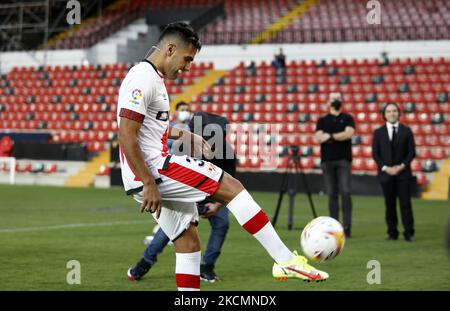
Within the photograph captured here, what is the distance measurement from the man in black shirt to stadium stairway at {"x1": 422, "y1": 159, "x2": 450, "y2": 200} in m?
10.3

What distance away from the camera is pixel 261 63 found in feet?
107

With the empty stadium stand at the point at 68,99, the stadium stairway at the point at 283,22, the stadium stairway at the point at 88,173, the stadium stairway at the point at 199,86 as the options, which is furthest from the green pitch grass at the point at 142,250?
the stadium stairway at the point at 283,22

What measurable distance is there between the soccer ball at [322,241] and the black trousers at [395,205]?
6764 millimetres

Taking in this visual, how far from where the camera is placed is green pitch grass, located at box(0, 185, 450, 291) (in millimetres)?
8438

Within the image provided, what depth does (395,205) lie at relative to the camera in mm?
12906

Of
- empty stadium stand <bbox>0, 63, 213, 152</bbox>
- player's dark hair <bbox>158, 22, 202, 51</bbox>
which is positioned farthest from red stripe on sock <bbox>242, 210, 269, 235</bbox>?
empty stadium stand <bbox>0, 63, 213, 152</bbox>

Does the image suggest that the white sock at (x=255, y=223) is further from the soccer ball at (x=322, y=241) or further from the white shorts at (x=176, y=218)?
the white shorts at (x=176, y=218)

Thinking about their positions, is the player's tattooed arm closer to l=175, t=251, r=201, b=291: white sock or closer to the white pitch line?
→ l=175, t=251, r=201, b=291: white sock

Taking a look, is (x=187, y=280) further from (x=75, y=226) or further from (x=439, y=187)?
(x=439, y=187)

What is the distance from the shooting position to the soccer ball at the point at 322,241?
246 inches

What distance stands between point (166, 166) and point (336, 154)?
7728 mm

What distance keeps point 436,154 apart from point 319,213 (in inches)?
352
